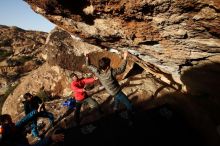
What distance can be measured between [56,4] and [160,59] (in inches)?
163

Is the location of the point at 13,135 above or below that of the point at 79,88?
above

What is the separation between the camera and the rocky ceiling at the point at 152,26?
5.90m

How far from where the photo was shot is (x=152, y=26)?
7.11m

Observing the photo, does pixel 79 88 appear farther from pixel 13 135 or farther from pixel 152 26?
pixel 13 135

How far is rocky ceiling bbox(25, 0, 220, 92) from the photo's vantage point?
5898 millimetres

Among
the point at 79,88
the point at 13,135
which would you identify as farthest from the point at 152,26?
the point at 13,135

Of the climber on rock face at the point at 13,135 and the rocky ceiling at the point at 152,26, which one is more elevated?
the rocky ceiling at the point at 152,26

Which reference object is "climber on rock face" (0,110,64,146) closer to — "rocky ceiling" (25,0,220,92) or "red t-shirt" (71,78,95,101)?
"red t-shirt" (71,78,95,101)

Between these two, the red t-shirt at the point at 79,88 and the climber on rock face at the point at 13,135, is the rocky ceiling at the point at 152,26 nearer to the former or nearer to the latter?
the red t-shirt at the point at 79,88

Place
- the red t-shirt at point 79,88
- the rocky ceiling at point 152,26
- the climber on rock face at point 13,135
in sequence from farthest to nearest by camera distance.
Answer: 1. the red t-shirt at point 79,88
2. the rocky ceiling at point 152,26
3. the climber on rock face at point 13,135

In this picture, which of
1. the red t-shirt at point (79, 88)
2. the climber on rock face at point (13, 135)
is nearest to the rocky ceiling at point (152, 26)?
the red t-shirt at point (79, 88)

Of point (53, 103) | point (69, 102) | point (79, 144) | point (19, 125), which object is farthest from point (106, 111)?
point (19, 125)

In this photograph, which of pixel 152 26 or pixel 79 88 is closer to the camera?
pixel 152 26

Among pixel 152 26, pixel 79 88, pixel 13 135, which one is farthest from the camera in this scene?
pixel 79 88
